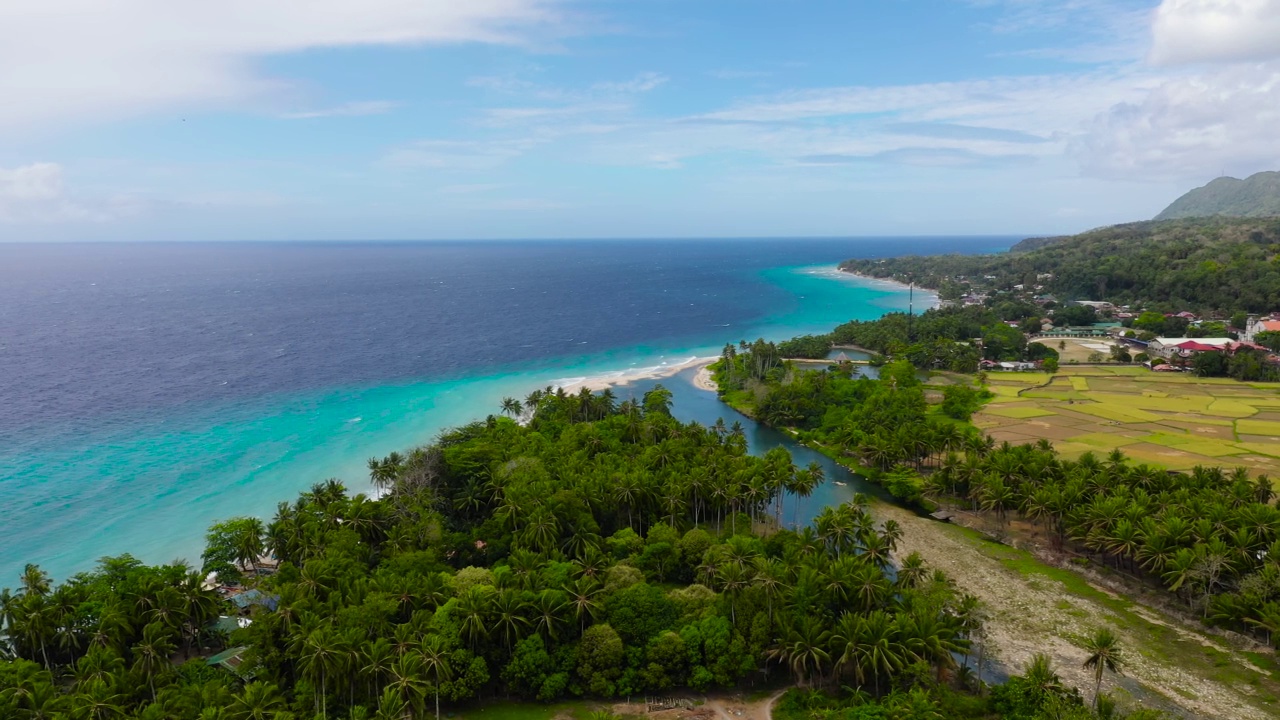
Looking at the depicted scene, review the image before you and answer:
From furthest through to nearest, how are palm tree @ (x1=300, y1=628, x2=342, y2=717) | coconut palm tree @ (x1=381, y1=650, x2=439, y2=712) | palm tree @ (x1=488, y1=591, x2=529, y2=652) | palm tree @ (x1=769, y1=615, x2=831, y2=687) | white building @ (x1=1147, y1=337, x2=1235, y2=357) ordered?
1. white building @ (x1=1147, y1=337, x2=1235, y2=357)
2. palm tree @ (x1=488, y1=591, x2=529, y2=652)
3. palm tree @ (x1=769, y1=615, x2=831, y2=687)
4. palm tree @ (x1=300, y1=628, x2=342, y2=717)
5. coconut palm tree @ (x1=381, y1=650, x2=439, y2=712)

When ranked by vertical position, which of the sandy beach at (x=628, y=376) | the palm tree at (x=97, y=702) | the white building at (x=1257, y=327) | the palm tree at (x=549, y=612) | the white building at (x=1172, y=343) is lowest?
the palm tree at (x=549, y=612)

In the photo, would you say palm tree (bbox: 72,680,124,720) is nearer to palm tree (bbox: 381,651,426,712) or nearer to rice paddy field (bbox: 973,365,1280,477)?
palm tree (bbox: 381,651,426,712)

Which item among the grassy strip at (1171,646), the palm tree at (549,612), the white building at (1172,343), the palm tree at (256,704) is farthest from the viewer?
the white building at (1172,343)

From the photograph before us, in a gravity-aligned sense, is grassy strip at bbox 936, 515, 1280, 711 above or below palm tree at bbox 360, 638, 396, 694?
below

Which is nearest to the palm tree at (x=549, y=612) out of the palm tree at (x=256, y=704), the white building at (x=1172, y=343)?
the palm tree at (x=256, y=704)

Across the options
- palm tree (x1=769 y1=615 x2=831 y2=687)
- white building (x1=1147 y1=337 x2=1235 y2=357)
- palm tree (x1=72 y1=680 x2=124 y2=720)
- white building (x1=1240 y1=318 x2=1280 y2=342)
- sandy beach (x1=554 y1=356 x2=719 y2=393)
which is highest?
white building (x1=1240 y1=318 x2=1280 y2=342)

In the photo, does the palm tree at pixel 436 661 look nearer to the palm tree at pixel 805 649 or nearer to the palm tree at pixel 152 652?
the palm tree at pixel 152 652

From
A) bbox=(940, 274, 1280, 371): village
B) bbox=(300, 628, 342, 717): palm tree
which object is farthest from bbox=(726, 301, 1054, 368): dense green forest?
bbox=(300, 628, 342, 717): palm tree

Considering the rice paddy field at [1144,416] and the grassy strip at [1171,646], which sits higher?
the rice paddy field at [1144,416]

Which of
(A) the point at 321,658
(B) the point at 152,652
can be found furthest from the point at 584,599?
(B) the point at 152,652
